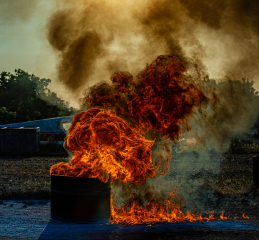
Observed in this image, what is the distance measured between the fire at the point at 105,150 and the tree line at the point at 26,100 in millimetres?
26663

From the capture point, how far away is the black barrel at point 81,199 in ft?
17.7

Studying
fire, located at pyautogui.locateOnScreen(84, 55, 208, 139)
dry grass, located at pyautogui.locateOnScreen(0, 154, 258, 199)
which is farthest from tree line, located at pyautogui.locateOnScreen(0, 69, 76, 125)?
fire, located at pyautogui.locateOnScreen(84, 55, 208, 139)

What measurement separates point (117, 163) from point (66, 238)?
5.08 ft

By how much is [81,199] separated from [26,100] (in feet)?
124

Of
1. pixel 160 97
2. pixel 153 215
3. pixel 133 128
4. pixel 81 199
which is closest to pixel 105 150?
pixel 81 199

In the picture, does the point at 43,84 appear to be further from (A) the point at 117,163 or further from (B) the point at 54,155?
(A) the point at 117,163

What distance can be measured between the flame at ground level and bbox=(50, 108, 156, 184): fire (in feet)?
1.88

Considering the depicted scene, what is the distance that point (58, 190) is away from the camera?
5.53m

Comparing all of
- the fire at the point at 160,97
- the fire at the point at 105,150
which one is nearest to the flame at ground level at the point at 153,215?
the fire at the point at 105,150

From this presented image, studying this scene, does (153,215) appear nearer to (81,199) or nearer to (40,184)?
(81,199)

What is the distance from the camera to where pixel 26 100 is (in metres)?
41.1

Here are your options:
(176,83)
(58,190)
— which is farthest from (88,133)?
(176,83)

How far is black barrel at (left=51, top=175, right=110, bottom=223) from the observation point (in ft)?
17.7

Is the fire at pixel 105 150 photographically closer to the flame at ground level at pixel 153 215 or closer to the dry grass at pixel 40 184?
the flame at ground level at pixel 153 215
